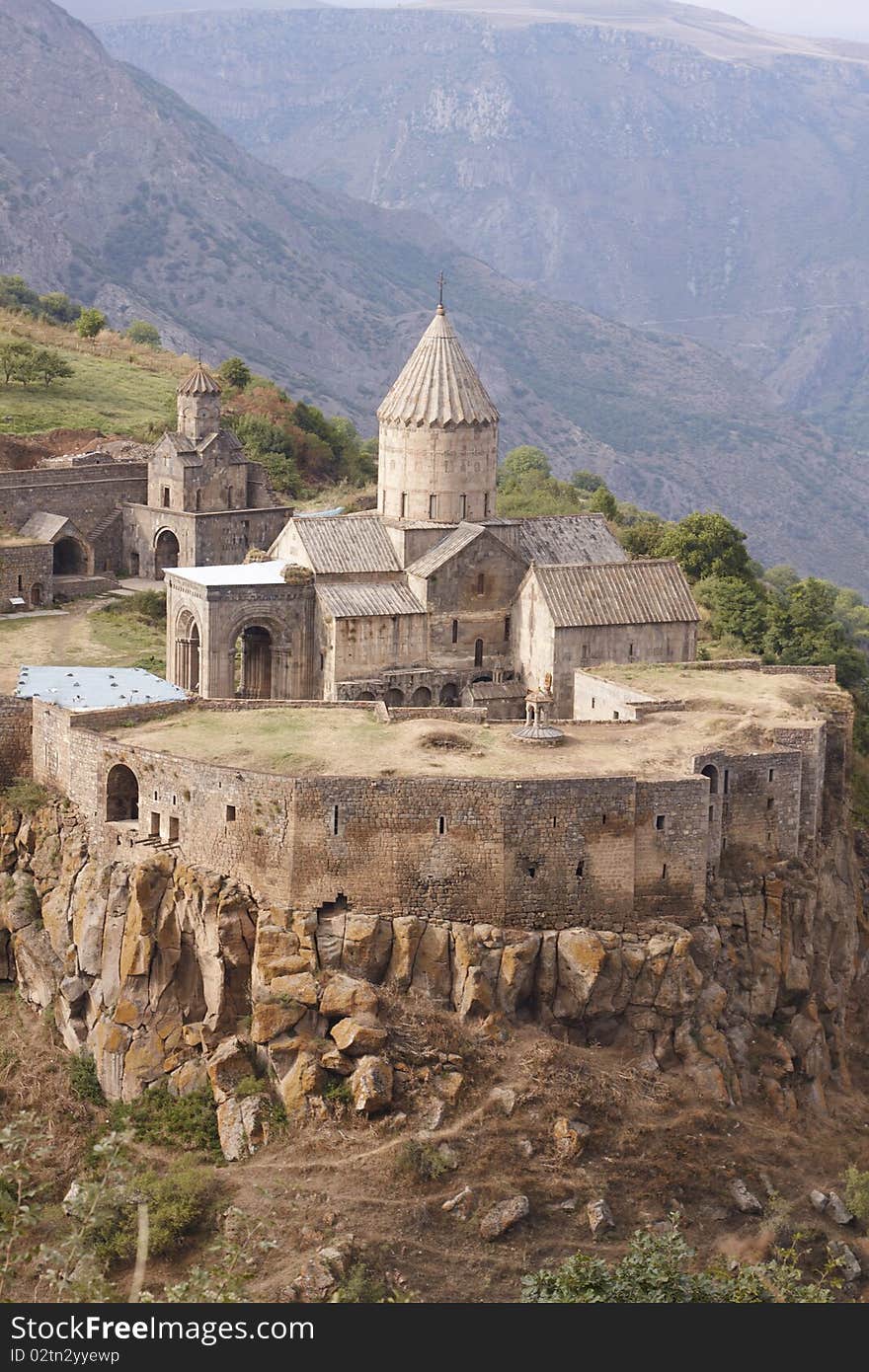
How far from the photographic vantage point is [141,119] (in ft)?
527

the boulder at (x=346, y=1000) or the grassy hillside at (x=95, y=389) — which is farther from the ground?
the grassy hillside at (x=95, y=389)

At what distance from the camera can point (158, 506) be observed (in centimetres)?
6159

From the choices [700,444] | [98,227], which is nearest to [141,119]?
[98,227]

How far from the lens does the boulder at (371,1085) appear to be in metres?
33.3

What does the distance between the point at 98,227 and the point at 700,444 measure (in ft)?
152

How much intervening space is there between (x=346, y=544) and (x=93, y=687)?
747 cm

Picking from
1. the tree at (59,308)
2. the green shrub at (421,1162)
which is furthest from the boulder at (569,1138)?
the tree at (59,308)

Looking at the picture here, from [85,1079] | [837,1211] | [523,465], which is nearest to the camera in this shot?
[837,1211]

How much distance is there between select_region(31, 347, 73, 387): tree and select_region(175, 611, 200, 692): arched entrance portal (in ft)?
111

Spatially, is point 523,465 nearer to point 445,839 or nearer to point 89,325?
point 89,325

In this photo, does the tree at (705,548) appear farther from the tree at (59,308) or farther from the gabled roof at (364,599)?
the tree at (59,308)

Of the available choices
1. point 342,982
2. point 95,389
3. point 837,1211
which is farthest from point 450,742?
point 95,389

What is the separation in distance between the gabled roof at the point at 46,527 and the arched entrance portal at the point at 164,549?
90.0 inches

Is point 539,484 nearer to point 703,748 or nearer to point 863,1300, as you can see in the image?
point 703,748
